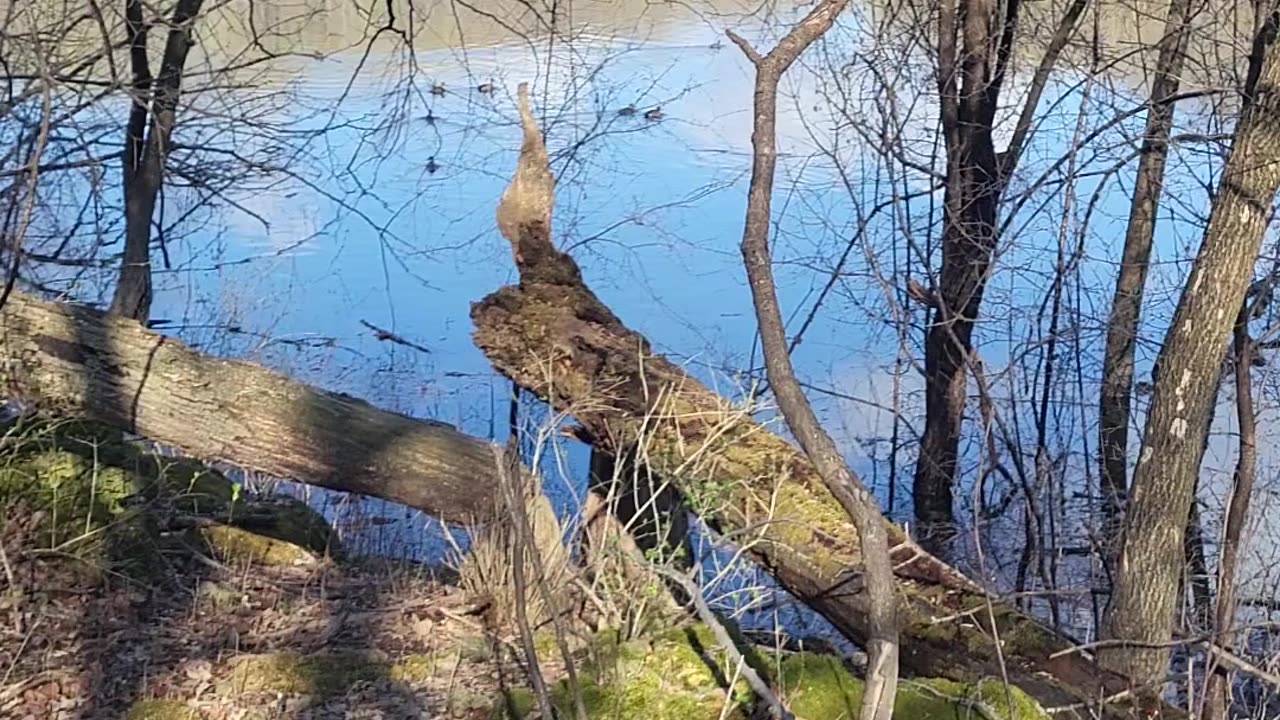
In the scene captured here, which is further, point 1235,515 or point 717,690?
point 1235,515

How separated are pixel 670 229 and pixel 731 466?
6756 millimetres

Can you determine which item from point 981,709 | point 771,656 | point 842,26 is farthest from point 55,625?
point 842,26

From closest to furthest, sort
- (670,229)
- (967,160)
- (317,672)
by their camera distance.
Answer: (317,672), (967,160), (670,229)

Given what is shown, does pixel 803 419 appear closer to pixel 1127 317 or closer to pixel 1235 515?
pixel 1235 515

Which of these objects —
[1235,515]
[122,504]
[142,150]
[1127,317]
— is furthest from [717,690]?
[142,150]

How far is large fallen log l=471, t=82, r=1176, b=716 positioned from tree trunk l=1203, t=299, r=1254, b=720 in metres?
0.59

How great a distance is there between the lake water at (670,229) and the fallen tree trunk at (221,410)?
1.52m

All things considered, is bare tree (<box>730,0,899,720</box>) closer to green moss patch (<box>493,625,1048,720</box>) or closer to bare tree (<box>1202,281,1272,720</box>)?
green moss patch (<box>493,625,1048,720</box>)

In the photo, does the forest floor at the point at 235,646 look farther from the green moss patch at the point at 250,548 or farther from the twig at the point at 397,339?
the twig at the point at 397,339

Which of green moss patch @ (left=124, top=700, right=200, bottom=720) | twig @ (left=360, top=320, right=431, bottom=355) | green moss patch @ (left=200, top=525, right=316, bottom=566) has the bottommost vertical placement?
green moss patch @ (left=124, top=700, right=200, bottom=720)

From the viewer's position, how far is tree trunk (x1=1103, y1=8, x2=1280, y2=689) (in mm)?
4504

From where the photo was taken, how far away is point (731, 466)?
480cm

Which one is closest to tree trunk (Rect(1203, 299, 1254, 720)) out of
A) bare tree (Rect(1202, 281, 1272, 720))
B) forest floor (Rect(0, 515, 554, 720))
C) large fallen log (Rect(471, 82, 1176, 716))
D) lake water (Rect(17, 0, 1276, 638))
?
bare tree (Rect(1202, 281, 1272, 720))

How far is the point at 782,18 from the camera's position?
998 centimetres
